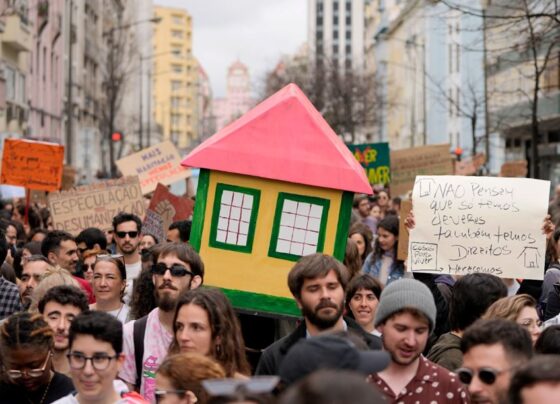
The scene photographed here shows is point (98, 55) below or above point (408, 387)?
above

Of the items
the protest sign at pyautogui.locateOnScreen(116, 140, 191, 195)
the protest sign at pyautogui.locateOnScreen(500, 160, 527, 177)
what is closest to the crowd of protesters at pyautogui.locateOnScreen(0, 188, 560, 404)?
the protest sign at pyautogui.locateOnScreen(116, 140, 191, 195)

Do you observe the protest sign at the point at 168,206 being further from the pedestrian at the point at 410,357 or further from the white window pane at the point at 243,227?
the pedestrian at the point at 410,357

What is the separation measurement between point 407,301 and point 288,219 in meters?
2.70

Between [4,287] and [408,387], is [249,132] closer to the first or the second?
[4,287]

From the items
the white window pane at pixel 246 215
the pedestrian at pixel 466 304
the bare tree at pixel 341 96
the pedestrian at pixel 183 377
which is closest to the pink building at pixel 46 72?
the bare tree at pixel 341 96

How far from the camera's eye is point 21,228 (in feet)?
51.0

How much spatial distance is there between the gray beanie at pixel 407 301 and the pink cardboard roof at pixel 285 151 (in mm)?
2413

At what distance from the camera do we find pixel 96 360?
561 cm

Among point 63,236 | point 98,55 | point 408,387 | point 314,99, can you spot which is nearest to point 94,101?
point 98,55

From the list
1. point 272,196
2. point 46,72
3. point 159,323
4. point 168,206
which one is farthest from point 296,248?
point 46,72

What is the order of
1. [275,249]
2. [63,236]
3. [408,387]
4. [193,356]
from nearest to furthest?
[193,356] → [408,387] → [275,249] → [63,236]

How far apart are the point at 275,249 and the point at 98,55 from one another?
60.9 m

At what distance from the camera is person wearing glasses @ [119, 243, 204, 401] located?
23.3 ft

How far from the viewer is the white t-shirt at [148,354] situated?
7047 mm
